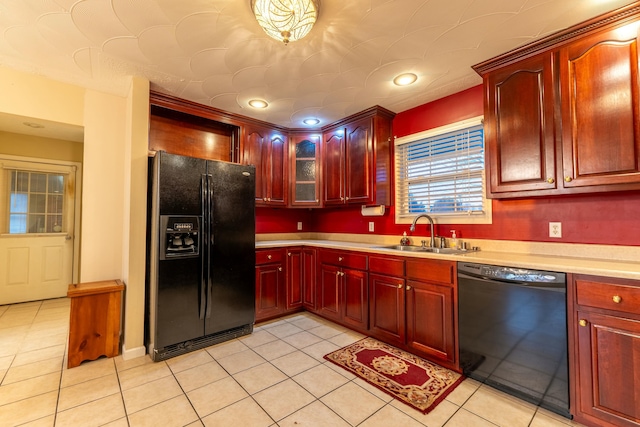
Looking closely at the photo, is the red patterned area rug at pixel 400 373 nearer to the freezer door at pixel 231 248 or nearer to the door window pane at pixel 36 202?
the freezer door at pixel 231 248

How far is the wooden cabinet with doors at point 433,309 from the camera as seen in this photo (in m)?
2.15

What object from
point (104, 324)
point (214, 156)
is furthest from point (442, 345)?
point (214, 156)

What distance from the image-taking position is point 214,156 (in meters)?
3.44

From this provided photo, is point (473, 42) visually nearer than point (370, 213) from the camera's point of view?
Yes

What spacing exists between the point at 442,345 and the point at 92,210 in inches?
135

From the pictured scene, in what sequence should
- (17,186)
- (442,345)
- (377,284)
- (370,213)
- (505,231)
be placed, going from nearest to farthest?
(442,345)
(505,231)
(377,284)
(370,213)
(17,186)

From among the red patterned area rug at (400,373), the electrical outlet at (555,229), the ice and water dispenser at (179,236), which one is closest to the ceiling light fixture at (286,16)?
the ice and water dispenser at (179,236)

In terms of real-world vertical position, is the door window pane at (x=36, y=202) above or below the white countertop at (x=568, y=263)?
above

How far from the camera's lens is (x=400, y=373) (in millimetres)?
2148

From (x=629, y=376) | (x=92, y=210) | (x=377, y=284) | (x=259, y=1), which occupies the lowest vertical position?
(x=629, y=376)

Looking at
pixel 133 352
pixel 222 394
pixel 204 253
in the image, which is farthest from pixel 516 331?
pixel 133 352

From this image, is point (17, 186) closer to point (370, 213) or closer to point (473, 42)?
point (370, 213)

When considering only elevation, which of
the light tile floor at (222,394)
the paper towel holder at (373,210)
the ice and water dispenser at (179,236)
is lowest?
the light tile floor at (222,394)

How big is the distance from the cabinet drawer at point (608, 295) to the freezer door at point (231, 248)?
2.56 meters
